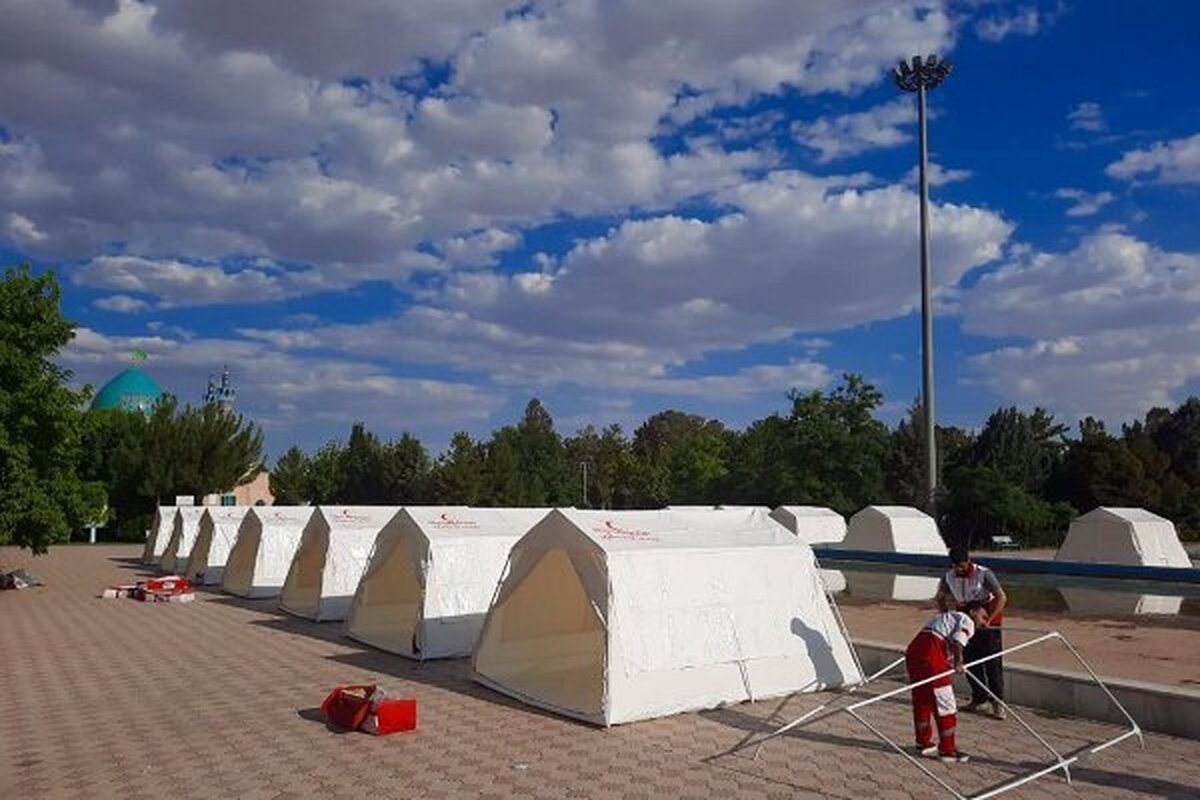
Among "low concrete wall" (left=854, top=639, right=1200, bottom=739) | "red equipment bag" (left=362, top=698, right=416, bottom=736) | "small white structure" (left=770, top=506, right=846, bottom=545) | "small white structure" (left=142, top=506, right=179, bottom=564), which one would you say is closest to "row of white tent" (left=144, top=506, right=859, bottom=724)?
"red equipment bag" (left=362, top=698, right=416, bottom=736)

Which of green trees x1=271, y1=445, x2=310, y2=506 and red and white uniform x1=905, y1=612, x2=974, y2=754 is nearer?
red and white uniform x1=905, y1=612, x2=974, y2=754

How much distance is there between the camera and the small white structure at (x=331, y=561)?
1725cm

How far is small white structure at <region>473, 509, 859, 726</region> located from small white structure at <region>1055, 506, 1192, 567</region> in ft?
51.3

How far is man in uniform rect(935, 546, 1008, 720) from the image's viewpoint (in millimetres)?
8984

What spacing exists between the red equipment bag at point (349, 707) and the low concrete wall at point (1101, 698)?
586 cm

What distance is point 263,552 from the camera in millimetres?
21609

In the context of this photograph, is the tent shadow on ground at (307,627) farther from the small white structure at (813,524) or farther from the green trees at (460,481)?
the green trees at (460,481)

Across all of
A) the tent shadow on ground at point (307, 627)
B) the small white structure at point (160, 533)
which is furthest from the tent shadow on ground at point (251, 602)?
the small white structure at point (160, 533)

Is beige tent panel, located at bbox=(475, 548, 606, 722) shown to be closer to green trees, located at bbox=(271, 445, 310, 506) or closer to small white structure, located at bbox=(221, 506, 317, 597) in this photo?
small white structure, located at bbox=(221, 506, 317, 597)

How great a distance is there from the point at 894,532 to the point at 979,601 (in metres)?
17.9

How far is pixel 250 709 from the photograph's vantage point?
1035 cm

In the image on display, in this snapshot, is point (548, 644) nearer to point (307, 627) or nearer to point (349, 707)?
point (349, 707)

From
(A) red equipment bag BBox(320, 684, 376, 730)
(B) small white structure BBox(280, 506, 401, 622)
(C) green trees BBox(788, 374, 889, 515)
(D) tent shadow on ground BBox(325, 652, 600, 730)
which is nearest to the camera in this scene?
(A) red equipment bag BBox(320, 684, 376, 730)

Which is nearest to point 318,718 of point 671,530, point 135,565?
point 671,530
